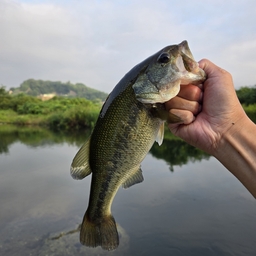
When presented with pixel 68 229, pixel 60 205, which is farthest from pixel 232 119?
pixel 60 205

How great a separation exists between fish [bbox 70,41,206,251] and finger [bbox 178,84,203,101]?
9 centimetres

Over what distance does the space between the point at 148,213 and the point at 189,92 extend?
7172mm

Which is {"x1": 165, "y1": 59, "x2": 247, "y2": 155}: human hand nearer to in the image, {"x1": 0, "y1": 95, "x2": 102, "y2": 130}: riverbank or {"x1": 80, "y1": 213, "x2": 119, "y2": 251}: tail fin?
{"x1": 80, "y1": 213, "x2": 119, "y2": 251}: tail fin

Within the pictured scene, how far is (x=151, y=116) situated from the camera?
2137 mm

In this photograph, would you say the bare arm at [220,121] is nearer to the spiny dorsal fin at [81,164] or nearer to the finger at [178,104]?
the finger at [178,104]

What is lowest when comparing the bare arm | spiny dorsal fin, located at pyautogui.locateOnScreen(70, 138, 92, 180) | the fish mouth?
spiny dorsal fin, located at pyautogui.locateOnScreen(70, 138, 92, 180)

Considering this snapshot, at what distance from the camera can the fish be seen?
2047mm

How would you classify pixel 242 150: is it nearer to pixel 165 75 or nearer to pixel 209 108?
pixel 209 108

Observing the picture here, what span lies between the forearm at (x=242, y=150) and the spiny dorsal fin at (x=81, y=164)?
1.32 meters

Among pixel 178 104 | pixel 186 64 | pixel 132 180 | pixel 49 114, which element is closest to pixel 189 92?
pixel 178 104

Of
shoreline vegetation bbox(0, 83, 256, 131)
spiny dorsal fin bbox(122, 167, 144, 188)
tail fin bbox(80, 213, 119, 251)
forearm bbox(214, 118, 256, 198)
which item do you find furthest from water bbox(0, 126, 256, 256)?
shoreline vegetation bbox(0, 83, 256, 131)

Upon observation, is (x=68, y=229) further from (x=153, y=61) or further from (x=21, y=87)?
(x=21, y=87)

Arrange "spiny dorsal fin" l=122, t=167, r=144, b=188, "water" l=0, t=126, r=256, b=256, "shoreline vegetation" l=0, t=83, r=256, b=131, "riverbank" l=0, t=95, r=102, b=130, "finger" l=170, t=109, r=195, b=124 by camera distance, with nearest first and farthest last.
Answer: "finger" l=170, t=109, r=195, b=124, "spiny dorsal fin" l=122, t=167, r=144, b=188, "water" l=0, t=126, r=256, b=256, "shoreline vegetation" l=0, t=83, r=256, b=131, "riverbank" l=0, t=95, r=102, b=130

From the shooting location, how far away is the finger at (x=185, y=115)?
2211 mm
